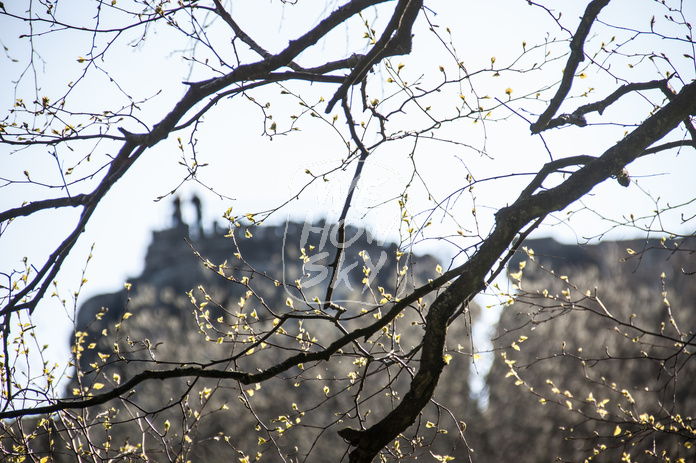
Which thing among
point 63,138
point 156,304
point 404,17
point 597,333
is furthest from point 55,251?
point 156,304

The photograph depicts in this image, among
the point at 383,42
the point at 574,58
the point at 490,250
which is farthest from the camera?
the point at 574,58

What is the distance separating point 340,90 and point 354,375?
1770 mm

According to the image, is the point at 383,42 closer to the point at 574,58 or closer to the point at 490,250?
the point at 574,58

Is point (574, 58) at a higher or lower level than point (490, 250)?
higher

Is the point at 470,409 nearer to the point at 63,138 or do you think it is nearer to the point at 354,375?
the point at 354,375

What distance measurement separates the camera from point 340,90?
10.5 ft

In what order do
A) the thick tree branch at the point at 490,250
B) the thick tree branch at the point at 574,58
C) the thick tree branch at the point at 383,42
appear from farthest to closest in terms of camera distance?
the thick tree branch at the point at 574,58, the thick tree branch at the point at 383,42, the thick tree branch at the point at 490,250

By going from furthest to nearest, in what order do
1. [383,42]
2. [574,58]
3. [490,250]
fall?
[574,58] < [383,42] < [490,250]

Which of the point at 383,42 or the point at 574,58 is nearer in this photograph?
the point at 383,42

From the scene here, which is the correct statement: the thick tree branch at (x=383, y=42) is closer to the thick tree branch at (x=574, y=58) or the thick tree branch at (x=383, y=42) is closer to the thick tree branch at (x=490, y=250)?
the thick tree branch at (x=574, y=58)

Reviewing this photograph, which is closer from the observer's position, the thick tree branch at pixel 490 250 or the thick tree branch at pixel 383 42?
the thick tree branch at pixel 490 250

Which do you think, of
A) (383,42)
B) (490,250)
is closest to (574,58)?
(383,42)

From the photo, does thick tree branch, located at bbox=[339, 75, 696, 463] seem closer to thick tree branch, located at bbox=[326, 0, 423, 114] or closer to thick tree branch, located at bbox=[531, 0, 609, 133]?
thick tree branch, located at bbox=[531, 0, 609, 133]

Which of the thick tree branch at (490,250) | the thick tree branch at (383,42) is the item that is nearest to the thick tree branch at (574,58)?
the thick tree branch at (490,250)
